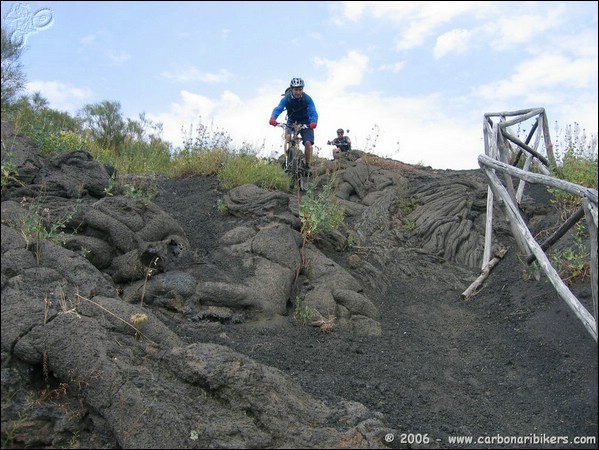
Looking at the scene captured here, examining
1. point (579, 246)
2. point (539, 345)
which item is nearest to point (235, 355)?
point (539, 345)

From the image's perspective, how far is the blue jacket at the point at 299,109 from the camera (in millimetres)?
10648

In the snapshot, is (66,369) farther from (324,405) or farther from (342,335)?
(342,335)

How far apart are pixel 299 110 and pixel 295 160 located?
85 cm

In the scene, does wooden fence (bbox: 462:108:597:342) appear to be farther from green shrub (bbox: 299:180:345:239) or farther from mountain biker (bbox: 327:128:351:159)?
mountain biker (bbox: 327:128:351:159)

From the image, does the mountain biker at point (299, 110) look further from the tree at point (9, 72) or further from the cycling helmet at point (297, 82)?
the tree at point (9, 72)

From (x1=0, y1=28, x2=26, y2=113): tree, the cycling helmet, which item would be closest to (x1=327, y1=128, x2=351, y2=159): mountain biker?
the cycling helmet

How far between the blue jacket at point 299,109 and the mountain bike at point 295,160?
14cm

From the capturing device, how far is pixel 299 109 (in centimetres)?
1072

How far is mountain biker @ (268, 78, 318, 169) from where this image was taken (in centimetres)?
1051

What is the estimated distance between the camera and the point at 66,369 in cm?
424

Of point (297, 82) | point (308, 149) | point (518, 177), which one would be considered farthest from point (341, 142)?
point (518, 177)

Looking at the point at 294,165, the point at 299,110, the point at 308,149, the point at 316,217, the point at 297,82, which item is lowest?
the point at 316,217

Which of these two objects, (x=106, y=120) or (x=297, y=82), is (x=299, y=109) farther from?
(x=106, y=120)

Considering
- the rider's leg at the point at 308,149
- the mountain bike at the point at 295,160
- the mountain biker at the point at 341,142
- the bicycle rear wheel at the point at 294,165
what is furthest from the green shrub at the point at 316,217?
the mountain biker at the point at 341,142
